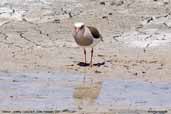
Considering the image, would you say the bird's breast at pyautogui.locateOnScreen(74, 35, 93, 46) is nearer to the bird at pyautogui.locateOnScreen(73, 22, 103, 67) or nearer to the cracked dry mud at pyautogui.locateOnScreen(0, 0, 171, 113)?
the bird at pyautogui.locateOnScreen(73, 22, 103, 67)

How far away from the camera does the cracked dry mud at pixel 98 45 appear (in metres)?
11.9

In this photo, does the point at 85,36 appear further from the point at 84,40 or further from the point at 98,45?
the point at 98,45

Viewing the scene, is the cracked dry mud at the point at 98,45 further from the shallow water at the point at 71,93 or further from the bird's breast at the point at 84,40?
the shallow water at the point at 71,93

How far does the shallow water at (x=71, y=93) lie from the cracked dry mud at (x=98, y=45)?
1.55 feet

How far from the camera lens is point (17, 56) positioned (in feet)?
42.0

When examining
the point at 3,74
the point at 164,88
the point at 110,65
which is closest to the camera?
the point at 164,88

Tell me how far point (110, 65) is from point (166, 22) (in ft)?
9.49

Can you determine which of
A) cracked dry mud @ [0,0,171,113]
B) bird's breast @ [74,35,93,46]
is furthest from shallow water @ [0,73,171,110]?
bird's breast @ [74,35,93,46]

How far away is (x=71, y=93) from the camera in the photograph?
1006 centimetres

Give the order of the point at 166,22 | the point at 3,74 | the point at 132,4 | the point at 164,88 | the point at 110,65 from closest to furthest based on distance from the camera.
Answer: the point at 164,88, the point at 3,74, the point at 110,65, the point at 166,22, the point at 132,4

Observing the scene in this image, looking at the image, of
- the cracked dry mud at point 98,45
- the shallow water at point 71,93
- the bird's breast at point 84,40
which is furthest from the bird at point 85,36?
the shallow water at point 71,93

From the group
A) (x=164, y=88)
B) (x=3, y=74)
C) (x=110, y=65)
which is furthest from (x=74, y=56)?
(x=164, y=88)

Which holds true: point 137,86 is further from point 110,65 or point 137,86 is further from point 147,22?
point 147,22

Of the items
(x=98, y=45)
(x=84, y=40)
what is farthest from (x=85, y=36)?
(x=98, y=45)
